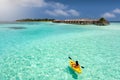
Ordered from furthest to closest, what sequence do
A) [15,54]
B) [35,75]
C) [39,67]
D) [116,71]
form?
1. [15,54]
2. [39,67]
3. [116,71]
4. [35,75]

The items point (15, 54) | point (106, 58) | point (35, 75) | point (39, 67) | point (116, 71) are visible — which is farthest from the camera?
point (15, 54)

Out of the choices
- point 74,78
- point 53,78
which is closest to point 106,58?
point 74,78

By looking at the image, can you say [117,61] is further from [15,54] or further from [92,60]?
[15,54]

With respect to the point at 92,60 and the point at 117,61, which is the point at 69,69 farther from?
the point at 117,61

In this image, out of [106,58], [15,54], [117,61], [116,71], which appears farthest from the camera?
[15,54]

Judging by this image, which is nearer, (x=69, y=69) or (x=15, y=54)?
(x=69, y=69)

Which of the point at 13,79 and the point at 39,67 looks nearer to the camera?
the point at 13,79

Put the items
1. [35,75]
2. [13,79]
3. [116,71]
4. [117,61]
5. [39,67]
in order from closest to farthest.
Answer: [13,79]
[35,75]
[116,71]
[39,67]
[117,61]

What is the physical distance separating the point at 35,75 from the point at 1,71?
212 cm

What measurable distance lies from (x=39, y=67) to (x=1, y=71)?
2.27 m

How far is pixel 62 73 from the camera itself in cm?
944

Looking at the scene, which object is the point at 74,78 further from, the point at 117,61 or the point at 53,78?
the point at 117,61

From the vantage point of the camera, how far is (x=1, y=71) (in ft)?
31.5

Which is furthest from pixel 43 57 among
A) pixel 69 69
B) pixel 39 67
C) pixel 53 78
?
pixel 53 78
